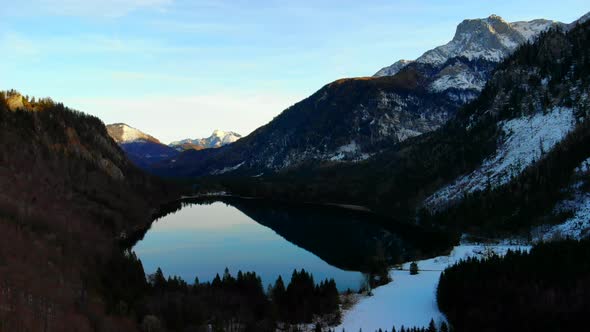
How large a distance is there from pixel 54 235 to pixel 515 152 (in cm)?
15468

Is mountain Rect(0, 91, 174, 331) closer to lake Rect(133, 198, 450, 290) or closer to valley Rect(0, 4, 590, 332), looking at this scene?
valley Rect(0, 4, 590, 332)

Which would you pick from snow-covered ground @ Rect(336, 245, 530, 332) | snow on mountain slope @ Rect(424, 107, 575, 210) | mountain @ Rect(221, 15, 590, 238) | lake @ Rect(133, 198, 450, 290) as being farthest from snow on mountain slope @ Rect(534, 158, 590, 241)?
snow-covered ground @ Rect(336, 245, 530, 332)

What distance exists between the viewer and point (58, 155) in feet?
632

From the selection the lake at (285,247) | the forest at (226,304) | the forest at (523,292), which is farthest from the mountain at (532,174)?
the forest at (226,304)

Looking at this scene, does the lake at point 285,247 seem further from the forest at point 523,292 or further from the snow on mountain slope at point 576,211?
the snow on mountain slope at point 576,211

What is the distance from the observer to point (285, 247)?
465 feet

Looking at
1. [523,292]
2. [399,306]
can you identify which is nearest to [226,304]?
[399,306]

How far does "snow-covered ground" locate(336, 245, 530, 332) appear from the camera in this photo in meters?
57.6

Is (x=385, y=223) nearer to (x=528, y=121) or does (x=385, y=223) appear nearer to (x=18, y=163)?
(x=528, y=121)

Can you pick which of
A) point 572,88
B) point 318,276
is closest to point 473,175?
point 572,88

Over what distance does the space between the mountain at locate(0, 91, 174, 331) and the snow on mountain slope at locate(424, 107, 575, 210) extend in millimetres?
121875

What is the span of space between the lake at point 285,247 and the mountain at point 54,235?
49.4 feet

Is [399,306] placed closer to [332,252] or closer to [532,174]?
[332,252]

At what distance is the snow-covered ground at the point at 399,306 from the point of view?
5762 cm
